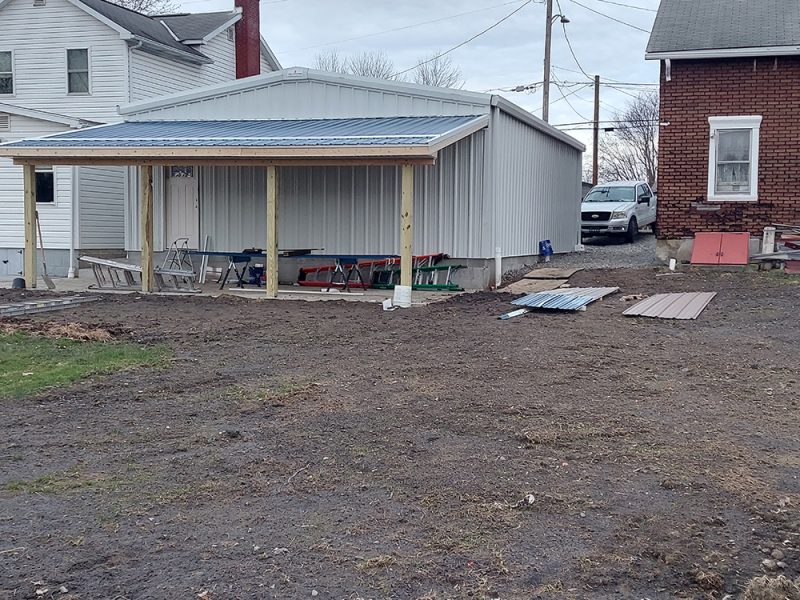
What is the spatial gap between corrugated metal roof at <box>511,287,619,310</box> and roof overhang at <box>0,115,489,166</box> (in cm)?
253

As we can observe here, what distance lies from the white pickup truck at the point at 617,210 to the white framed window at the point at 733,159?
7454 millimetres

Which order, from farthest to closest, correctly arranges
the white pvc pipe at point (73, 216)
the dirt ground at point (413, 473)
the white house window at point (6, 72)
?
1. the white house window at point (6, 72)
2. the white pvc pipe at point (73, 216)
3. the dirt ground at point (413, 473)

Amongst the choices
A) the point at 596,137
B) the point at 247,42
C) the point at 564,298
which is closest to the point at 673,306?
the point at 564,298

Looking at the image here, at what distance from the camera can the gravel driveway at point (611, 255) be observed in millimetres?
18553

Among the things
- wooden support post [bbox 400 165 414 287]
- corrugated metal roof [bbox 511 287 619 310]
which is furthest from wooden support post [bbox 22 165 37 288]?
corrugated metal roof [bbox 511 287 619 310]

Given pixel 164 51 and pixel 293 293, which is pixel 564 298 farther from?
pixel 164 51

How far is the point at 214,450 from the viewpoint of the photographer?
5484 millimetres

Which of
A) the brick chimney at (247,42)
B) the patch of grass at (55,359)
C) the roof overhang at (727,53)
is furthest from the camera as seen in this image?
the brick chimney at (247,42)

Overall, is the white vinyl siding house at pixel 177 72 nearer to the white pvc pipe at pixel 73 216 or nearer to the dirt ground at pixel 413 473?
the white pvc pipe at pixel 73 216

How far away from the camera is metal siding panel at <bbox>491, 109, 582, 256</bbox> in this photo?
15.8 metres

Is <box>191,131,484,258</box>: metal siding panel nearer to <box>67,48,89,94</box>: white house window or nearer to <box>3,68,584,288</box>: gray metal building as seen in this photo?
<box>3,68,584,288</box>: gray metal building

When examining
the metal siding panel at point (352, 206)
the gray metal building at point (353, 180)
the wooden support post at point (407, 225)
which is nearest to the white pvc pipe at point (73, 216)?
the gray metal building at point (353, 180)

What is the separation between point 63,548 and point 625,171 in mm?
63867

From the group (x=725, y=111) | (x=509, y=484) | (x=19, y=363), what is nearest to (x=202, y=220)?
(x=19, y=363)
